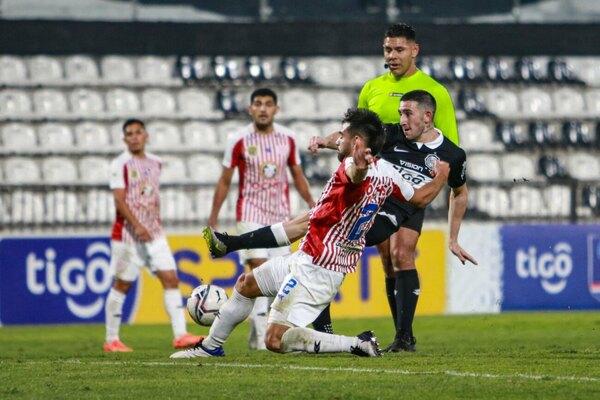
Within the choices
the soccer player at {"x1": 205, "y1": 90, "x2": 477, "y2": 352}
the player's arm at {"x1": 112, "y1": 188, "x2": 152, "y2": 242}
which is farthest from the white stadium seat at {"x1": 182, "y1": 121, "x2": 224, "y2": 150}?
the soccer player at {"x1": 205, "y1": 90, "x2": 477, "y2": 352}

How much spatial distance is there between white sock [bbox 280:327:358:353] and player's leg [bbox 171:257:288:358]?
0.42 m

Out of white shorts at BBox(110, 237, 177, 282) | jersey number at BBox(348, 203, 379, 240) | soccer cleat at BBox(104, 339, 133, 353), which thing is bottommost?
soccer cleat at BBox(104, 339, 133, 353)

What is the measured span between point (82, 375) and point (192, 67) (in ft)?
40.8

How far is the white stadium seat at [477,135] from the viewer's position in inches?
749

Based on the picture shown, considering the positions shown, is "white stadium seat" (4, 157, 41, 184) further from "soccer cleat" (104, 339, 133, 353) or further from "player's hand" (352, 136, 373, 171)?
"player's hand" (352, 136, 373, 171)

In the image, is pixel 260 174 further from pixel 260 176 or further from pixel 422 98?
pixel 422 98

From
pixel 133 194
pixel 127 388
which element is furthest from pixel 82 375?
pixel 133 194

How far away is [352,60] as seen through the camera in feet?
64.8

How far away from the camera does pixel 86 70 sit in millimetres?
18781

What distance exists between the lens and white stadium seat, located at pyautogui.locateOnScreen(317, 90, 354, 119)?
1905cm

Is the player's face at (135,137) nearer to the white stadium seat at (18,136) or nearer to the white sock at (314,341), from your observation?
the white sock at (314,341)

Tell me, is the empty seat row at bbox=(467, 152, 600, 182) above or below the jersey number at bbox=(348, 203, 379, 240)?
above

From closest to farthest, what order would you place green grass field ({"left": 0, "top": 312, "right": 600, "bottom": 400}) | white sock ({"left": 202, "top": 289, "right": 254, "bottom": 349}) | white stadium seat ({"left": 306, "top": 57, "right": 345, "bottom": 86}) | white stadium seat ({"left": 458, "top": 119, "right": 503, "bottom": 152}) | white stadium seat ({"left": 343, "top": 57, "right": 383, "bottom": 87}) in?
green grass field ({"left": 0, "top": 312, "right": 600, "bottom": 400})
white sock ({"left": 202, "top": 289, "right": 254, "bottom": 349})
white stadium seat ({"left": 458, "top": 119, "right": 503, "bottom": 152})
white stadium seat ({"left": 306, "top": 57, "right": 345, "bottom": 86})
white stadium seat ({"left": 343, "top": 57, "right": 383, "bottom": 87})

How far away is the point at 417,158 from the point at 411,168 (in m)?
0.09
